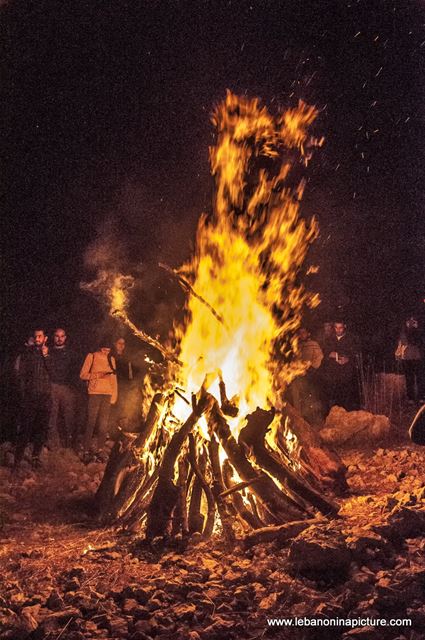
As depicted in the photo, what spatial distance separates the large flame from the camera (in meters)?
6.35

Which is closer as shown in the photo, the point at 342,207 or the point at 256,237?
the point at 256,237

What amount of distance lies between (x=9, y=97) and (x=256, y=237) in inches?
570

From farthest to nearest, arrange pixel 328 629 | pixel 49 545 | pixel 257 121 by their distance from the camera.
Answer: pixel 257 121 → pixel 49 545 → pixel 328 629

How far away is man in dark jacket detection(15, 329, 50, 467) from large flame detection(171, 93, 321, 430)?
3159 millimetres

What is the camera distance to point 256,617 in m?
3.37

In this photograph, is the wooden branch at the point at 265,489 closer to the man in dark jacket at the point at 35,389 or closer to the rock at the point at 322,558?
the rock at the point at 322,558

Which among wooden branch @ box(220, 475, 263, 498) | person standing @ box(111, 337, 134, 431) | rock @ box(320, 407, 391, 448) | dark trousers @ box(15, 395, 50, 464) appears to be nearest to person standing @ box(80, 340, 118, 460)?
person standing @ box(111, 337, 134, 431)

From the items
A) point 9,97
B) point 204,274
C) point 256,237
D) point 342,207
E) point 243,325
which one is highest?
point 9,97

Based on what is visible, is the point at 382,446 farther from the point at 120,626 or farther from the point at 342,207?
the point at 342,207

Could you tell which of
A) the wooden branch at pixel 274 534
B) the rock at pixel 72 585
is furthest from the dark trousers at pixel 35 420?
the wooden branch at pixel 274 534

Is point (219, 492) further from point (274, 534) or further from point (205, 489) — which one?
point (274, 534)

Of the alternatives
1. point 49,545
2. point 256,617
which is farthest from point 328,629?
point 49,545

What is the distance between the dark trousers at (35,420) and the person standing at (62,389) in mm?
689

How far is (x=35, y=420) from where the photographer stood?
8.56 m
